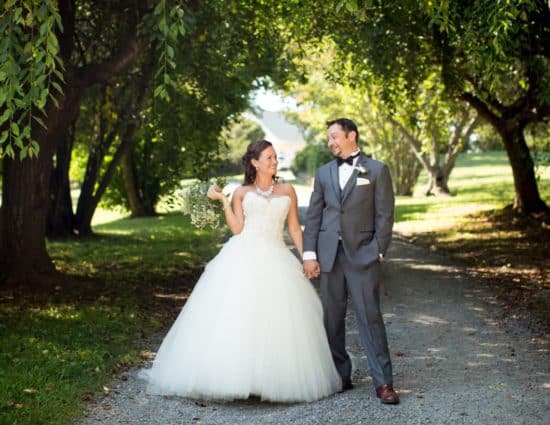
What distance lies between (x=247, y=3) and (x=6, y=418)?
9.87 metres

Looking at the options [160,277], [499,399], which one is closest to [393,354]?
[499,399]

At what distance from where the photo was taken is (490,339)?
8.40 metres

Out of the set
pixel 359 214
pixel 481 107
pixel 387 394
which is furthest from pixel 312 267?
pixel 481 107

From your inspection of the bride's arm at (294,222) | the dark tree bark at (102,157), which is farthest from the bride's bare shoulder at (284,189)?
the dark tree bark at (102,157)

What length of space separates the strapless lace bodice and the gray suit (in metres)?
0.43

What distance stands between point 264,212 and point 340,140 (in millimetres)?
920

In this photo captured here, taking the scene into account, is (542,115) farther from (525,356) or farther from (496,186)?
(496,186)

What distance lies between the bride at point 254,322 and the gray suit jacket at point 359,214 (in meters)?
0.45

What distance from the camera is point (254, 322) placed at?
6.08m

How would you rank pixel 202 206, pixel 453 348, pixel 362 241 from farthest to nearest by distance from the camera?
pixel 453 348, pixel 202 206, pixel 362 241

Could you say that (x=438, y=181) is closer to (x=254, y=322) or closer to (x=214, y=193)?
(x=214, y=193)

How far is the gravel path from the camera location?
5738 mm

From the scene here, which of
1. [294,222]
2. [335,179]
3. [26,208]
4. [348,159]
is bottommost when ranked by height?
[294,222]

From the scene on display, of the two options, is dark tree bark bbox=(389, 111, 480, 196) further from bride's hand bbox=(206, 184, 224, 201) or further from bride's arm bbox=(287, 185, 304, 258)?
bride's arm bbox=(287, 185, 304, 258)
